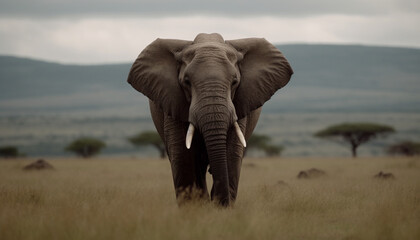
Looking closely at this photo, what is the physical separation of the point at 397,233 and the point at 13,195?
6072 millimetres

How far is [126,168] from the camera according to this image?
2817 cm

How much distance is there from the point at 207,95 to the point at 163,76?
3.97 feet

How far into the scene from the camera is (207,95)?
934cm

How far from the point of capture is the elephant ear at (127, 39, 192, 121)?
10.1m

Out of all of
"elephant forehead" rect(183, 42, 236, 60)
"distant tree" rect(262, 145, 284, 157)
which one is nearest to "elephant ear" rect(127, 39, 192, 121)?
"elephant forehead" rect(183, 42, 236, 60)

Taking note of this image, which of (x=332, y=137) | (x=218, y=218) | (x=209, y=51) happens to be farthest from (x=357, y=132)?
(x=218, y=218)

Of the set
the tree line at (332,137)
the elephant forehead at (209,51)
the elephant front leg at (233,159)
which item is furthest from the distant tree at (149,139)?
the elephant forehead at (209,51)

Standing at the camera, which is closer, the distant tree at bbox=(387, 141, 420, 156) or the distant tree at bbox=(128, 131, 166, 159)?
the distant tree at bbox=(387, 141, 420, 156)

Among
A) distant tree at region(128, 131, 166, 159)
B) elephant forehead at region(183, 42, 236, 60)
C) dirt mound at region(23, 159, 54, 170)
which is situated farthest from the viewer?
distant tree at region(128, 131, 166, 159)

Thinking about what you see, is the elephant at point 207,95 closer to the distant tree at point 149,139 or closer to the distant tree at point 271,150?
the distant tree at point 149,139

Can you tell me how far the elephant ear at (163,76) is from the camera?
1012 centimetres

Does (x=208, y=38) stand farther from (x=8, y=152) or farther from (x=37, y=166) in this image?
(x=8, y=152)

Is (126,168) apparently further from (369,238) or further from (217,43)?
(369,238)

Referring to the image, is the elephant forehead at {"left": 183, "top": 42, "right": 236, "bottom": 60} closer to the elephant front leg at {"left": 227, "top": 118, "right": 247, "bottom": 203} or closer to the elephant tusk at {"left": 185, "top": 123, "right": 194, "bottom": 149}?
the elephant tusk at {"left": 185, "top": 123, "right": 194, "bottom": 149}
